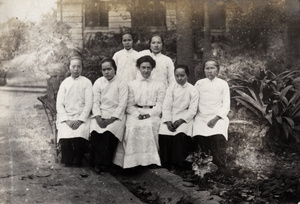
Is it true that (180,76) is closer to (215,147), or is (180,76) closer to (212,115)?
(212,115)

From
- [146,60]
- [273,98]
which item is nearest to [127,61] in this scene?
[146,60]

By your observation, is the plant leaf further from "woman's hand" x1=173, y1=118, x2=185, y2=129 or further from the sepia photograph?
"woman's hand" x1=173, y1=118, x2=185, y2=129

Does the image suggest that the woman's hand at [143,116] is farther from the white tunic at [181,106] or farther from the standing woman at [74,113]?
the standing woman at [74,113]

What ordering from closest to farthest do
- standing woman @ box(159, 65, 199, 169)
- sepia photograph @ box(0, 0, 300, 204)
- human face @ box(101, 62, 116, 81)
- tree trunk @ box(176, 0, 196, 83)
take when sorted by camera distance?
sepia photograph @ box(0, 0, 300, 204) < standing woman @ box(159, 65, 199, 169) < human face @ box(101, 62, 116, 81) < tree trunk @ box(176, 0, 196, 83)

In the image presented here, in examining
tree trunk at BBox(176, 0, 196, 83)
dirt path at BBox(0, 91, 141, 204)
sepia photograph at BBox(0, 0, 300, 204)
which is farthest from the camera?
tree trunk at BBox(176, 0, 196, 83)

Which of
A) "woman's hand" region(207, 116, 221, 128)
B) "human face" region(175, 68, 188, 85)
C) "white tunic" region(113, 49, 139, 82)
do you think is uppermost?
"white tunic" region(113, 49, 139, 82)

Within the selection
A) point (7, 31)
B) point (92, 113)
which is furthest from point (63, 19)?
point (92, 113)

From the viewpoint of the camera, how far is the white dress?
3783 millimetres

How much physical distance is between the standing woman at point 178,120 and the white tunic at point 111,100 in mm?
421

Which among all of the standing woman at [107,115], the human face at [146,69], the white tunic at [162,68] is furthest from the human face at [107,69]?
the white tunic at [162,68]

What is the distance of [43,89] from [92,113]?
722 millimetres

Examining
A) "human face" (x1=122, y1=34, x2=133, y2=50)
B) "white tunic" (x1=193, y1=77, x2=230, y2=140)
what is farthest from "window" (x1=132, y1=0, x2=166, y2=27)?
"white tunic" (x1=193, y1=77, x2=230, y2=140)

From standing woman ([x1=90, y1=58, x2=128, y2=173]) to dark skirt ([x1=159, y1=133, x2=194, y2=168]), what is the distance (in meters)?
0.44

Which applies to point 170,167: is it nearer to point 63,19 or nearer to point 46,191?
point 46,191
